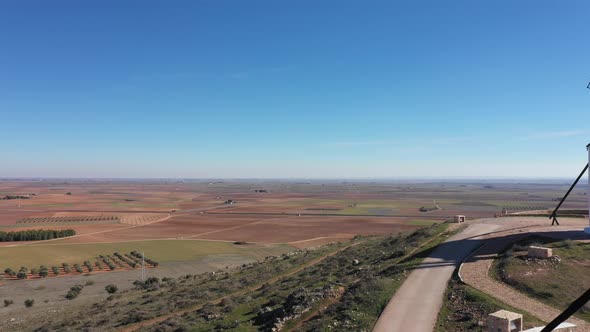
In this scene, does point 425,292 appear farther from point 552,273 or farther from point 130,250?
point 130,250

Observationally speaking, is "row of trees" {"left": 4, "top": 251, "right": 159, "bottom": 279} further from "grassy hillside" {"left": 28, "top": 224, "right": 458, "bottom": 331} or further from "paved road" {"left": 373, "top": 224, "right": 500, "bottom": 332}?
"paved road" {"left": 373, "top": 224, "right": 500, "bottom": 332}

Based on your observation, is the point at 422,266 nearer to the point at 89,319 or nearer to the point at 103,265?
the point at 89,319

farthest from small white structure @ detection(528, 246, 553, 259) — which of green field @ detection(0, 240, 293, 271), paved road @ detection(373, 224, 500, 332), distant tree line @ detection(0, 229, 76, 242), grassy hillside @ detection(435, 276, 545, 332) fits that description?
distant tree line @ detection(0, 229, 76, 242)

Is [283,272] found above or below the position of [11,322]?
above

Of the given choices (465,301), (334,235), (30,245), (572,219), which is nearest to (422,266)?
(465,301)

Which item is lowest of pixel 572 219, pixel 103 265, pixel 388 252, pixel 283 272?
pixel 103 265

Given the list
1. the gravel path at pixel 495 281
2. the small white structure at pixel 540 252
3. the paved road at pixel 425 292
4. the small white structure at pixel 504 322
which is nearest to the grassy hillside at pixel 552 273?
the small white structure at pixel 540 252

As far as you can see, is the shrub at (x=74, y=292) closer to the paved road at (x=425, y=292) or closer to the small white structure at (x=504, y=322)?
the paved road at (x=425, y=292)

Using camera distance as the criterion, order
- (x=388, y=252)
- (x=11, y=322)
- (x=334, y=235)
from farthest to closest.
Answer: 1. (x=334, y=235)
2. (x=388, y=252)
3. (x=11, y=322)
